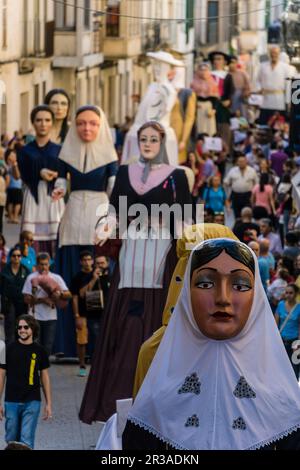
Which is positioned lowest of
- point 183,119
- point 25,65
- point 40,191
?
point 40,191

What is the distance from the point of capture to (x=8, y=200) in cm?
2830

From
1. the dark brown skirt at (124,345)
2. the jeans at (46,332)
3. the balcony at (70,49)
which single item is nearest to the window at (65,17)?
the balcony at (70,49)

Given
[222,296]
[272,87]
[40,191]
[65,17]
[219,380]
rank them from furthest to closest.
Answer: [65,17]
[272,87]
[40,191]
[222,296]
[219,380]

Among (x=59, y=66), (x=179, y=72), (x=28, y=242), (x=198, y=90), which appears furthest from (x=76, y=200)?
(x=59, y=66)

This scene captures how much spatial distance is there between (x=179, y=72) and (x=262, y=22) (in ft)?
188

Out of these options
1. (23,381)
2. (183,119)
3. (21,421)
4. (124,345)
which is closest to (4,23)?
(183,119)

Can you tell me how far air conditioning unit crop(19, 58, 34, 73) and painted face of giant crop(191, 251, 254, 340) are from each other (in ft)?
103

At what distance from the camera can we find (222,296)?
8.64 m

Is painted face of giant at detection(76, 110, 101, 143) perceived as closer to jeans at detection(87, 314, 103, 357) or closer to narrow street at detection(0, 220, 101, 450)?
jeans at detection(87, 314, 103, 357)

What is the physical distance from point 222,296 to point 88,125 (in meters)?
8.45

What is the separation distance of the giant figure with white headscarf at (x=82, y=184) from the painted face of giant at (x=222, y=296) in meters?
8.03

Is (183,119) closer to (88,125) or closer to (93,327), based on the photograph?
(88,125)

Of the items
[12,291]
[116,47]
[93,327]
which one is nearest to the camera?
[93,327]
